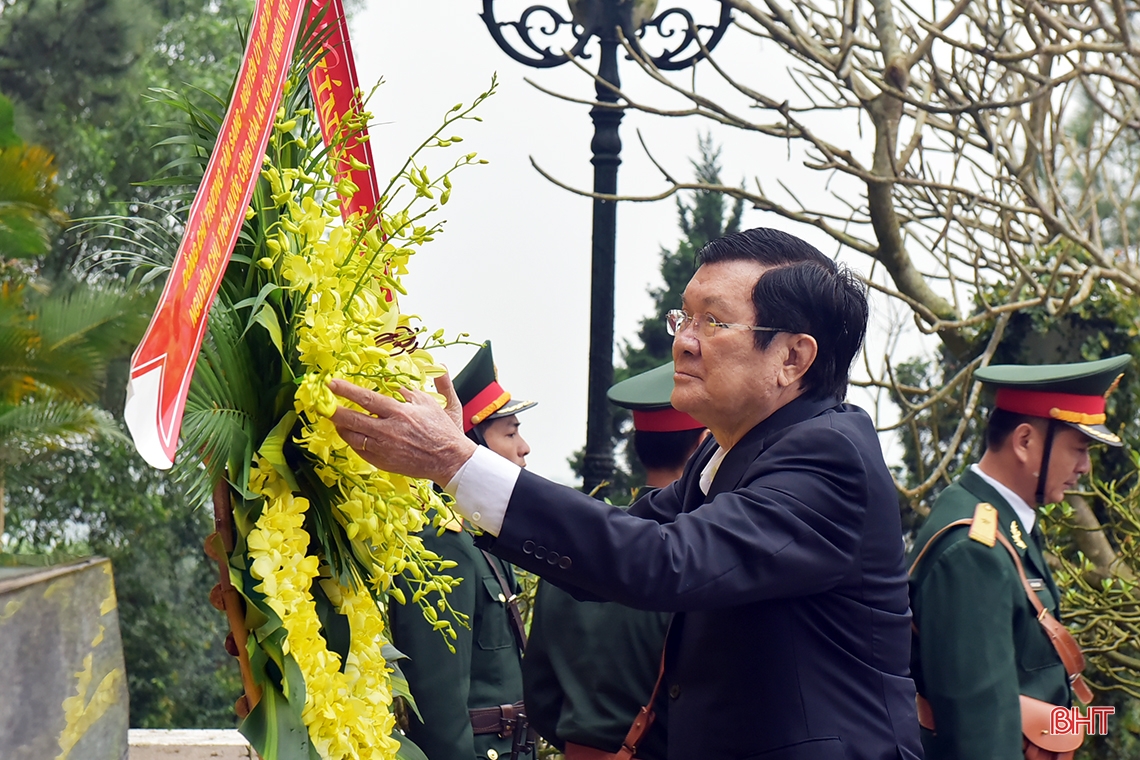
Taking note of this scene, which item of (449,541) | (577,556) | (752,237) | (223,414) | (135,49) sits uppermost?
(135,49)

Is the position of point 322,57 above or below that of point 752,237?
above

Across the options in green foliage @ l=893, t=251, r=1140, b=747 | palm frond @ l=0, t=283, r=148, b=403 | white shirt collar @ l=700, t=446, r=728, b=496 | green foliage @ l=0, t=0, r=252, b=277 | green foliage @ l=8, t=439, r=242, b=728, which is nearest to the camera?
white shirt collar @ l=700, t=446, r=728, b=496

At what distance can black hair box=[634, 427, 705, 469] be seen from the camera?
373cm

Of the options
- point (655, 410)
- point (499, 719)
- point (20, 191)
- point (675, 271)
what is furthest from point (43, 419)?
point (675, 271)

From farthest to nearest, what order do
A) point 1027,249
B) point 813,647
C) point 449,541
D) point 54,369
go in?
point 1027,249
point 54,369
point 449,541
point 813,647

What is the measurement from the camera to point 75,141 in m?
9.52

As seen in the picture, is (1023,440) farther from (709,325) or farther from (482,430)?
(709,325)

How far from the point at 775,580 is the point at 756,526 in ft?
0.33

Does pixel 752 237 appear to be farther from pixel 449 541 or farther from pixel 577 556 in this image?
pixel 449 541

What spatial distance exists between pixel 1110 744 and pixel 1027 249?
2.42 metres

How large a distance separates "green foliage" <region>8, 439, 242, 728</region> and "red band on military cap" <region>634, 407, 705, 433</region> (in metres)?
6.91

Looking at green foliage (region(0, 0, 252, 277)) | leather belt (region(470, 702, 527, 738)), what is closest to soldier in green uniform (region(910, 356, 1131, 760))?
leather belt (region(470, 702, 527, 738))

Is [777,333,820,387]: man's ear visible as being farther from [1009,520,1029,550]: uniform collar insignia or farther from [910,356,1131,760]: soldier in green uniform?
[1009,520,1029,550]: uniform collar insignia

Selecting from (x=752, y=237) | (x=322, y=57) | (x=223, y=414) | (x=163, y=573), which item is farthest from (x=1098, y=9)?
(x=163, y=573)
